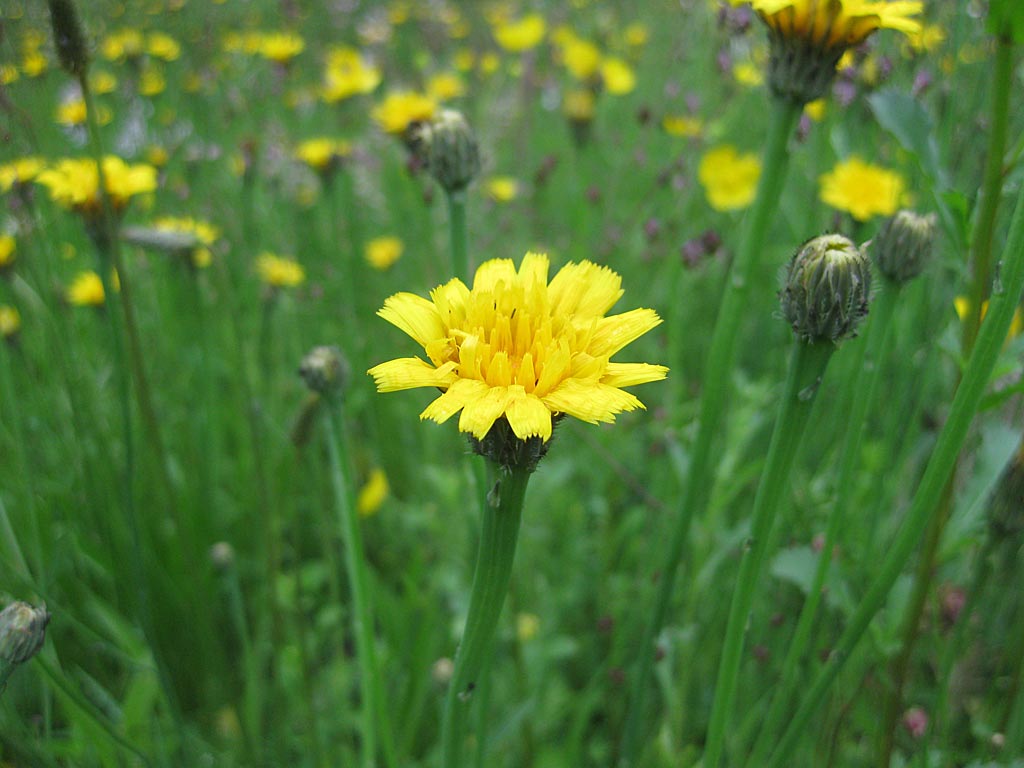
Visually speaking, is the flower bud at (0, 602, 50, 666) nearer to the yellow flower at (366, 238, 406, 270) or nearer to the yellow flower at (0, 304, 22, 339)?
the yellow flower at (0, 304, 22, 339)

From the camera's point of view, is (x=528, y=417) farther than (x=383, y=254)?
No

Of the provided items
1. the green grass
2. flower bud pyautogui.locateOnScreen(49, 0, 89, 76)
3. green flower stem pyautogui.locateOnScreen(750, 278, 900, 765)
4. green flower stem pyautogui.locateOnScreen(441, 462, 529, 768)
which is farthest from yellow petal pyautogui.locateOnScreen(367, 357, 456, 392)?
flower bud pyautogui.locateOnScreen(49, 0, 89, 76)

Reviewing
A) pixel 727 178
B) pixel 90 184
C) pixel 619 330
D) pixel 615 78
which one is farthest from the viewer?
pixel 615 78

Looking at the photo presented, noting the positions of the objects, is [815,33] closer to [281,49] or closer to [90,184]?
[90,184]

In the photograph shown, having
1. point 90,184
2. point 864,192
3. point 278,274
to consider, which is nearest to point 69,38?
point 90,184

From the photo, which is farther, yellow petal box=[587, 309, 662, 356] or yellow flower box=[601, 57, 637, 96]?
yellow flower box=[601, 57, 637, 96]

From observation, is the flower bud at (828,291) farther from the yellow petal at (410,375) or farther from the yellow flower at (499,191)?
the yellow flower at (499,191)
